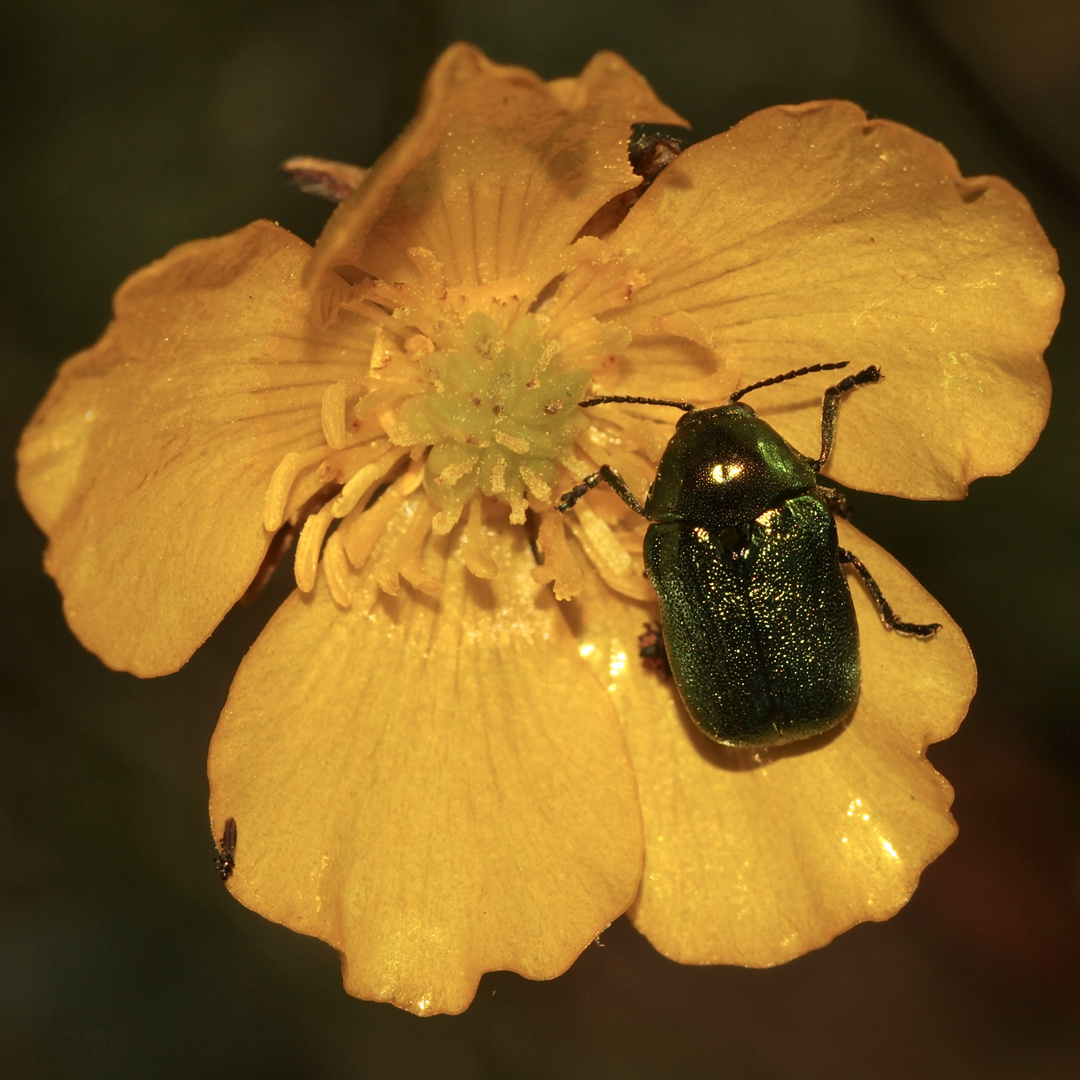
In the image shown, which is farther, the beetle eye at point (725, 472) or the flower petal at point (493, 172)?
the beetle eye at point (725, 472)

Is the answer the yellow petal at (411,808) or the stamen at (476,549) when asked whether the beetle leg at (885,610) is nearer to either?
the yellow petal at (411,808)

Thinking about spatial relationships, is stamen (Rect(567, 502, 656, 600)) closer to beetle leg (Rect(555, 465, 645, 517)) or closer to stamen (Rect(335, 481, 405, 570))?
beetle leg (Rect(555, 465, 645, 517))

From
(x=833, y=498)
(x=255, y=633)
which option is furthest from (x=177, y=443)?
(x=255, y=633)

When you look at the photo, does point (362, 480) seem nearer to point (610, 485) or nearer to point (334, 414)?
point (334, 414)

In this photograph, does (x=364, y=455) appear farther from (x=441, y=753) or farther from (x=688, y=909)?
(x=688, y=909)

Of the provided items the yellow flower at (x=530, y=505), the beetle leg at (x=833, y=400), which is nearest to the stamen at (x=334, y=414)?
the yellow flower at (x=530, y=505)
